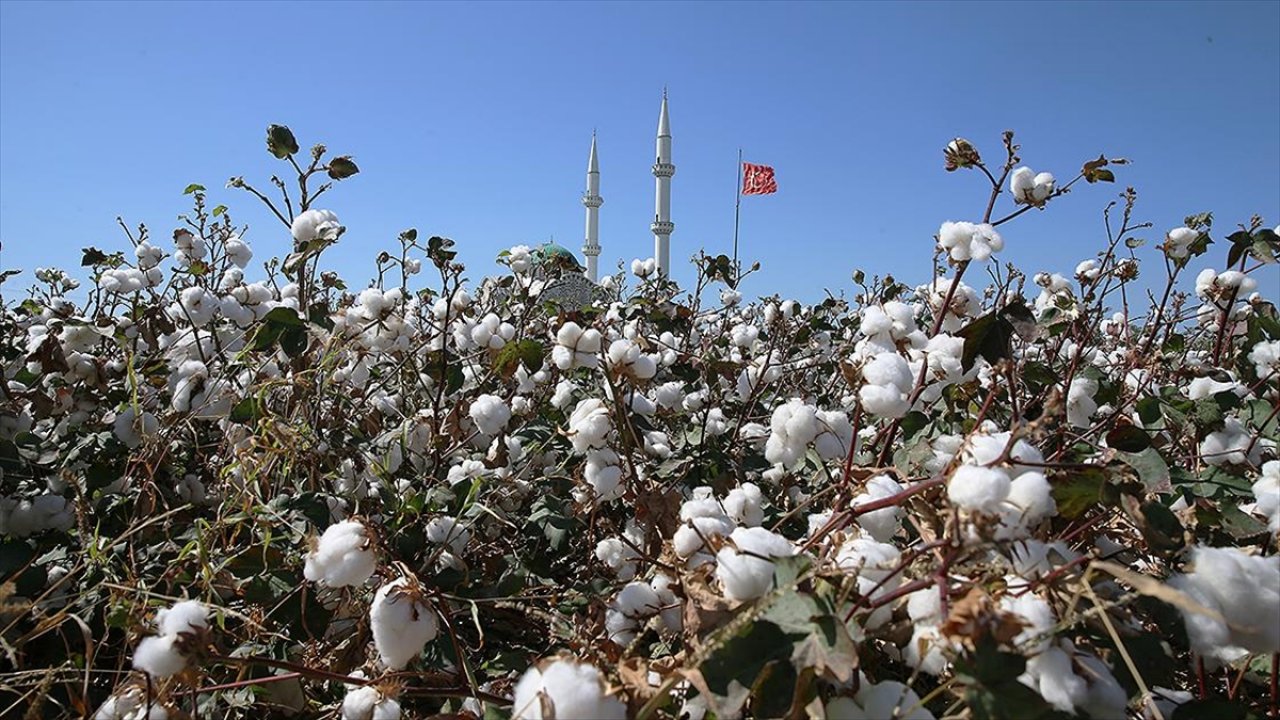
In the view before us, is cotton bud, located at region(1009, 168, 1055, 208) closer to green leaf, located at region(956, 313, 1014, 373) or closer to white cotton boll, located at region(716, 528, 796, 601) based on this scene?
green leaf, located at region(956, 313, 1014, 373)

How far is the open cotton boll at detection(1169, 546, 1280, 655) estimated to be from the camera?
750 mm

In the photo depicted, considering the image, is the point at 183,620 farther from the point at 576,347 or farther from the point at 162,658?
the point at 576,347

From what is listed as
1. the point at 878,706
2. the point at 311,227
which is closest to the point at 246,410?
the point at 311,227

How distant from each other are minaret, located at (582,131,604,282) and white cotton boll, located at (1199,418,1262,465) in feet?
155

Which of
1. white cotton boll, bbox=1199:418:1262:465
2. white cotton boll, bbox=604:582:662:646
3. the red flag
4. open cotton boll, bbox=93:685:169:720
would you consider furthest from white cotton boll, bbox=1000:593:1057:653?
the red flag

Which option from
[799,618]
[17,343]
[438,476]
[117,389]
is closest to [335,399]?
[438,476]

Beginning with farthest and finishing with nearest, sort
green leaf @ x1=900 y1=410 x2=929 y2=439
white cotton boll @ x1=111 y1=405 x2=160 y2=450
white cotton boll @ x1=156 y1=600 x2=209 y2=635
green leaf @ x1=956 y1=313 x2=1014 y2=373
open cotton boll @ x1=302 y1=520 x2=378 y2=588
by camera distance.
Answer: white cotton boll @ x1=111 y1=405 x2=160 y2=450, green leaf @ x1=900 y1=410 x2=929 y2=439, green leaf @ x1=956 y1=313 x2=1014 y2=373, open cotton boll @ x1=302 y1=520 x2=378 y2=588, white cotton boll @ x1=156 y1=600 x2=209 y2=635

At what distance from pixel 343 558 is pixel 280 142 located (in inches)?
60.7

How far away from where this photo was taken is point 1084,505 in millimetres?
1019

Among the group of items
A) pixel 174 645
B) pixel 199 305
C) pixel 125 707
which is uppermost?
pixel 199 305

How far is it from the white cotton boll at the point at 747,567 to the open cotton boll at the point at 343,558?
0.46 m

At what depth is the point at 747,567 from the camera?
0.86 m

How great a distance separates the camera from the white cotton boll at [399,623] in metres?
1.00

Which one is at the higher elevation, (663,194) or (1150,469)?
(663,194)
